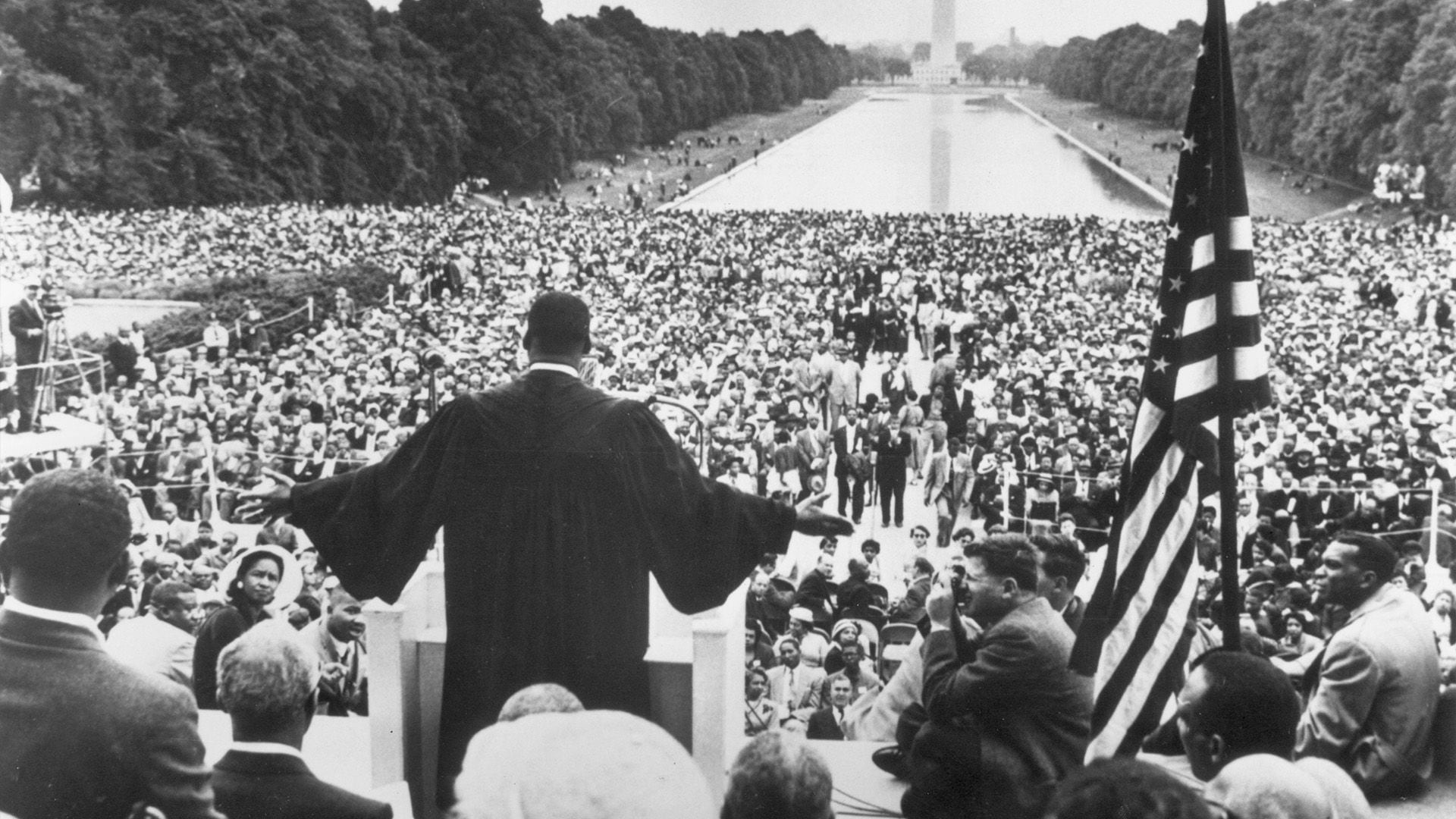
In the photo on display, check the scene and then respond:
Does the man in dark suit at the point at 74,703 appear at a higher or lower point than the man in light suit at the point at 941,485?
higher

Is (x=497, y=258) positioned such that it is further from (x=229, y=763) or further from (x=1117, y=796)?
(x=1117, y=796)

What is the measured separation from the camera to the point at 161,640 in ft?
16.0

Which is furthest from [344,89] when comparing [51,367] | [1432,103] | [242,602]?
[1432,103]

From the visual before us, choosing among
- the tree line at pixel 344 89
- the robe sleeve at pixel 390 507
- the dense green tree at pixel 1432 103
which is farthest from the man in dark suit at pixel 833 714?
the dense green tree at pixel 1432 103

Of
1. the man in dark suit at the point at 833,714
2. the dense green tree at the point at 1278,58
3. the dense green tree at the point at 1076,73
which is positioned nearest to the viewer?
the man in dark suit at the point at 833,714

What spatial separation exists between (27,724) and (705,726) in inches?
76.5

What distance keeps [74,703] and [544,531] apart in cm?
207

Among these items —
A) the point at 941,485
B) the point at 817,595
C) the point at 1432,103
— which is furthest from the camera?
the point at 941,485

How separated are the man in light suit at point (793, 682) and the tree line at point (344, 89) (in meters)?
5.96

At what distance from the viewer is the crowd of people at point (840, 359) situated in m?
12.6

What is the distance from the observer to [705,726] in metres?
4.28

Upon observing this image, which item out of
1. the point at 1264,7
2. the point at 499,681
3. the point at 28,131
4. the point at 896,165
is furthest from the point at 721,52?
the point at 499,681

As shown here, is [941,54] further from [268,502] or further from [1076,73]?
[268,502]

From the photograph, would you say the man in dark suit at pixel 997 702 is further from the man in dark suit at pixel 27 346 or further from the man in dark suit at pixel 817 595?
the man in dark suit at pixel 27 346
